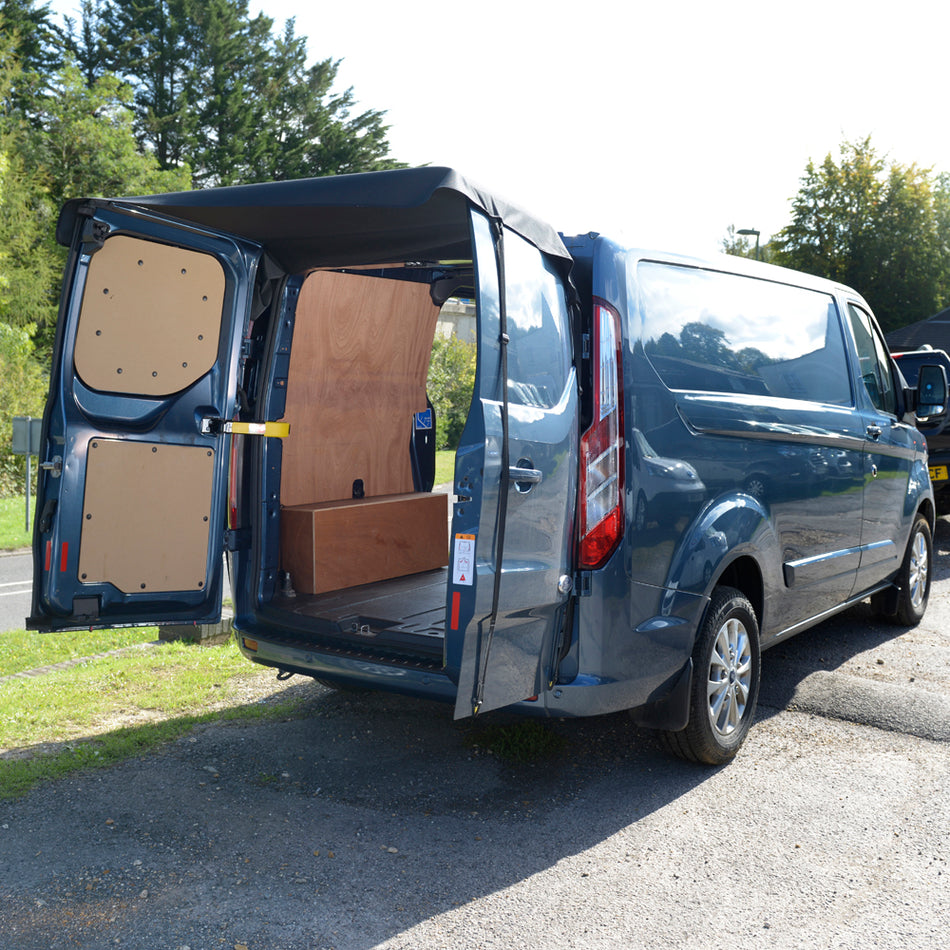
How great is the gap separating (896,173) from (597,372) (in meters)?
30.0

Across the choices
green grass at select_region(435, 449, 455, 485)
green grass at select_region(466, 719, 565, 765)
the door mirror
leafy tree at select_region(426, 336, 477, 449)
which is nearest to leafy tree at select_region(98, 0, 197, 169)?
leafy tree at select_region(426, 336, 477, 449)

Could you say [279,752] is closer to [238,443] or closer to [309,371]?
[238,443]

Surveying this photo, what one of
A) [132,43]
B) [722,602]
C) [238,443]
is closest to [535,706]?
[722,602]

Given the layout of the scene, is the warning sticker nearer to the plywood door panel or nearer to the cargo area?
the cargo area

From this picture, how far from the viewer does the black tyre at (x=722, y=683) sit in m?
4.06

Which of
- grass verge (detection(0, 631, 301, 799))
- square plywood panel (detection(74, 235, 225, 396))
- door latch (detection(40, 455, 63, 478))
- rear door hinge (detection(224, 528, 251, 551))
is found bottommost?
grass verge (detection(0, 631, 301, 799))

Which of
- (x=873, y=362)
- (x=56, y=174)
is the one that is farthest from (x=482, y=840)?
(x=56, y=174)

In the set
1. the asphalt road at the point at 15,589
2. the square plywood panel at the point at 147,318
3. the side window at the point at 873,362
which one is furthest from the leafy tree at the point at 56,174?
the side window at the point at 873,362

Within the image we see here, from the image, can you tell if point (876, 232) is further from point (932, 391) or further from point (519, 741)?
point (519, 741)

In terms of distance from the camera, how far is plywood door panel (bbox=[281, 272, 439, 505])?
211 inches

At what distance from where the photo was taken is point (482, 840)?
3.60m

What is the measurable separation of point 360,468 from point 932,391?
374 cm

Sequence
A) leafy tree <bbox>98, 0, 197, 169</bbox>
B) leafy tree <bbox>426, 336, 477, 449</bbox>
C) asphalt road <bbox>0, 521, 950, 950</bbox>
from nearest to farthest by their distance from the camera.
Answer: asphalt road <bbox>0, 521, 950, 950</bbox> → leafy tree <bbox>426, 336, 477, 449</bbox> → leafy tree <bbox>98, 0, 197, 169</bbox>

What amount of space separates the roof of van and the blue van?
1 centimetres
